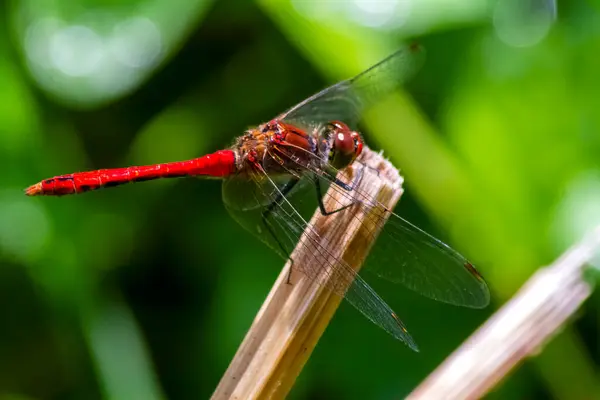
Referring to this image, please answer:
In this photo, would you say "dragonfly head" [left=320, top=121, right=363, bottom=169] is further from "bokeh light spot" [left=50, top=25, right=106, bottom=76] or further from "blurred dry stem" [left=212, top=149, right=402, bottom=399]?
"bokeh light spot" [left=50, top=25, right=106, bottom=76]

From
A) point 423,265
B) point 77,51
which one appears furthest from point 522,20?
point 77,51

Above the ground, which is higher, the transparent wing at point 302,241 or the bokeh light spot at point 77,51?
the bokeh light spot at point 77,51

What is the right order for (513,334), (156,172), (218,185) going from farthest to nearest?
(218,185)
(156,172)
(513,334)

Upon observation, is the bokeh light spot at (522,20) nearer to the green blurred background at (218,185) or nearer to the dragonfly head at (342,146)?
the green blurred background at (218,185)

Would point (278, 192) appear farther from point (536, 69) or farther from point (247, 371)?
point (536, 69)

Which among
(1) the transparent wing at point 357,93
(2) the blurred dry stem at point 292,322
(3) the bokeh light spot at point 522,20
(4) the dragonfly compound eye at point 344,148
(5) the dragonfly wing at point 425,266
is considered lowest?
(2) the blurred dry stem at point 292,322

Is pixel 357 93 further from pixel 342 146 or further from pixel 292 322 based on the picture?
pixel 292 322

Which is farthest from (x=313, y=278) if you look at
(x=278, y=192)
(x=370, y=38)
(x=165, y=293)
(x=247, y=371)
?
(x=165, y=293)

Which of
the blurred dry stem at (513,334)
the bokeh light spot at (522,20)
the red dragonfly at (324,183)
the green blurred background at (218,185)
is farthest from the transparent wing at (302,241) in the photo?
the bokeh light spot at (522,20)
